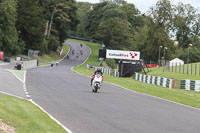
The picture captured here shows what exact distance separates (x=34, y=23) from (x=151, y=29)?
28.3m

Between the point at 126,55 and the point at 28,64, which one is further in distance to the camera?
the point at 126,55

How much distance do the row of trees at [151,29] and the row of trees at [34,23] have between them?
10112mm

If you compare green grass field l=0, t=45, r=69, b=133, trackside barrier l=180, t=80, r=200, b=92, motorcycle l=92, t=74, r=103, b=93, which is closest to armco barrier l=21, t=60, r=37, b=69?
trackside barrier l=180, t=80, r=200, b=92

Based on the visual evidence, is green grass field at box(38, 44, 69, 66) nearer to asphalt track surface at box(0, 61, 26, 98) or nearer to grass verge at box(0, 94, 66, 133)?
Result: asphalt track surface at box(0, 61, 26, 98)

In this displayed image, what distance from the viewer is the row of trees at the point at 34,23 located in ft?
273

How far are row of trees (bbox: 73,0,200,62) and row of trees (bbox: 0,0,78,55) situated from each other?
33.2ft

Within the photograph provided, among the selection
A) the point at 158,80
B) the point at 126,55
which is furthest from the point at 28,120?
the point at 126,55

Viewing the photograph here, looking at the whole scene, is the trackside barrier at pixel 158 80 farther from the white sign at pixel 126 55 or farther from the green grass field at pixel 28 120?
the green grass field at pixel 28 120

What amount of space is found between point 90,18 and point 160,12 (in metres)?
59.0

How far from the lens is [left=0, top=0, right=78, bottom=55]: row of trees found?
273 feet

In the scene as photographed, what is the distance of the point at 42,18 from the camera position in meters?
101

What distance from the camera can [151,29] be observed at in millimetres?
95375

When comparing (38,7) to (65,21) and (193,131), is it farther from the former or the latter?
(193,131)

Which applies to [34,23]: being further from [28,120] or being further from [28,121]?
[28,121]
